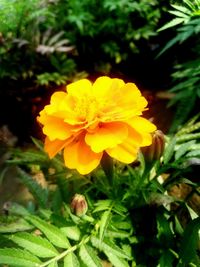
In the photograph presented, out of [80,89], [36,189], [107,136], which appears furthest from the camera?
[36,189]

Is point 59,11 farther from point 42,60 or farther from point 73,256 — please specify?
point 73,256

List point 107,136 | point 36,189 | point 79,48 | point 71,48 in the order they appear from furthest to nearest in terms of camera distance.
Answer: point 79,48
point 71,48
point 36,189
point 107,136

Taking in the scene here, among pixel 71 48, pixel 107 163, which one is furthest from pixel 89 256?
pixel 71 48

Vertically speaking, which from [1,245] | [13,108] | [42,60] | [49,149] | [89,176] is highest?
[49,149]

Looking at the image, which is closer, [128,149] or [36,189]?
[128,149]

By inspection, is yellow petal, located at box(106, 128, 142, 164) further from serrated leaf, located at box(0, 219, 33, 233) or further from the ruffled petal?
serrated leaf, located at box(0, 219, 33, 233)

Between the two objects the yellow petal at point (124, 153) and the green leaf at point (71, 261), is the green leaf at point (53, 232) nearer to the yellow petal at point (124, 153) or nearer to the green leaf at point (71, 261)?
the green leaf at point (71, 261)

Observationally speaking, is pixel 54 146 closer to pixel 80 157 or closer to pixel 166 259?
pixel 80 157

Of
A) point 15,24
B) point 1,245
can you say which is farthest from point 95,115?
point 15,24

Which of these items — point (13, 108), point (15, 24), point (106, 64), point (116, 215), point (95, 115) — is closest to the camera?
point (95, 115)
